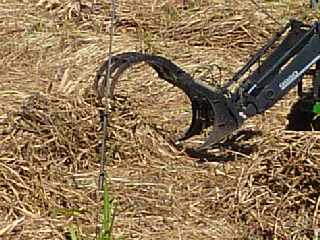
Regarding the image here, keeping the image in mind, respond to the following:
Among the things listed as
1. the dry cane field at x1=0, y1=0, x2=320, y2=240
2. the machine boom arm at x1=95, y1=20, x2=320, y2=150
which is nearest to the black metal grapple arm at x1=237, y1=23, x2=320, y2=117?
the machine boom arm at x1=95, y1=20, x2=320, y2=150

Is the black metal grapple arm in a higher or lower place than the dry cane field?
higher

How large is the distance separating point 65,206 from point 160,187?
50 cm

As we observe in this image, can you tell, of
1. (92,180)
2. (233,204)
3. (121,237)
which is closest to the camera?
(121,237)

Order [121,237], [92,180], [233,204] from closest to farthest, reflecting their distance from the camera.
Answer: [121,237]
[233,204]
[92,180]

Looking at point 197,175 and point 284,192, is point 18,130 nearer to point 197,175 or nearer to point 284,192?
point 197,175

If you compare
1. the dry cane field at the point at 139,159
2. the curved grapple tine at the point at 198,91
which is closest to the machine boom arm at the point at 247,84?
the curved grapple tine at the point at 198,91

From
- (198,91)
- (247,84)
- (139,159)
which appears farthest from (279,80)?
(139,159)

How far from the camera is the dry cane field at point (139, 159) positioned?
460 centimetres

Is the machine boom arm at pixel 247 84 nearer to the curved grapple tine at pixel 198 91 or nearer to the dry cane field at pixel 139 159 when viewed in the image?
the curved grapple tine at pixel 198 91

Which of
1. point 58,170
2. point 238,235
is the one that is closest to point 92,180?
point 58,170

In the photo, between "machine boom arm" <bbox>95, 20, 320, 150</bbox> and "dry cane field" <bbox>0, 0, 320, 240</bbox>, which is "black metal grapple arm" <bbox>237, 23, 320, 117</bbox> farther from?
"dry cane field" <bbox>0, 0, 320, 240</bbox>

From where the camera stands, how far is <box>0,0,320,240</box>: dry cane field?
4598mm

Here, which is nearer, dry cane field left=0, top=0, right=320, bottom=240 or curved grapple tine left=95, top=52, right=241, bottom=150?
dry cane field left=0, top=0, right=320, bottom=240

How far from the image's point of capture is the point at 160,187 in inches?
198
